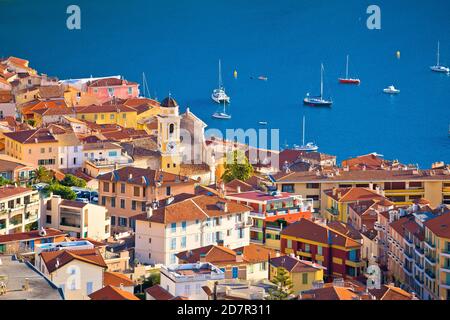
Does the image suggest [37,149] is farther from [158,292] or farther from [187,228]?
[158,292]

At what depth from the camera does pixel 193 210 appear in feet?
78.3

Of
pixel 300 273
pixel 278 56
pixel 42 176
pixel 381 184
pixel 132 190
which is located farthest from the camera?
pixel 278 56

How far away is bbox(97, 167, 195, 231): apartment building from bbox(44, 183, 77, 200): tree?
0.55m

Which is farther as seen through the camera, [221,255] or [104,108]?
[104,108]

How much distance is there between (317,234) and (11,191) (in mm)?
5153

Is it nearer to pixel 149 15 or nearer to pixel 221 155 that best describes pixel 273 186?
pixel 221 155

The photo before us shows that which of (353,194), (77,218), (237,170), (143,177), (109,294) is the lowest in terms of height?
(109,294)

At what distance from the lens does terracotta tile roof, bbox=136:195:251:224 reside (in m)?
23.5

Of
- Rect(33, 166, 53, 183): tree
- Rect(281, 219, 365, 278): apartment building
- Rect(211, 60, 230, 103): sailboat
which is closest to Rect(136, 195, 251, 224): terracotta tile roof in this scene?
Rect(281, 219, 365, 278): apartment building

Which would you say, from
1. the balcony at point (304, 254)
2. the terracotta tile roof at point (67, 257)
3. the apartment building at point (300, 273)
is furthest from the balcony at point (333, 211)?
the terracotta tile roof at point (67, 257)

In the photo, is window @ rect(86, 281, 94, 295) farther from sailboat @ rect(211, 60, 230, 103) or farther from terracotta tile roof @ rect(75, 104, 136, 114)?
sailboat @ rect(211, 60, 230, 103)

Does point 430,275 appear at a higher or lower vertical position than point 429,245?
lower

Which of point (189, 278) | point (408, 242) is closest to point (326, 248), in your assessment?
point (408, 242)

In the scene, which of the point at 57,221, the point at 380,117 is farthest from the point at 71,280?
the point at 380,117
